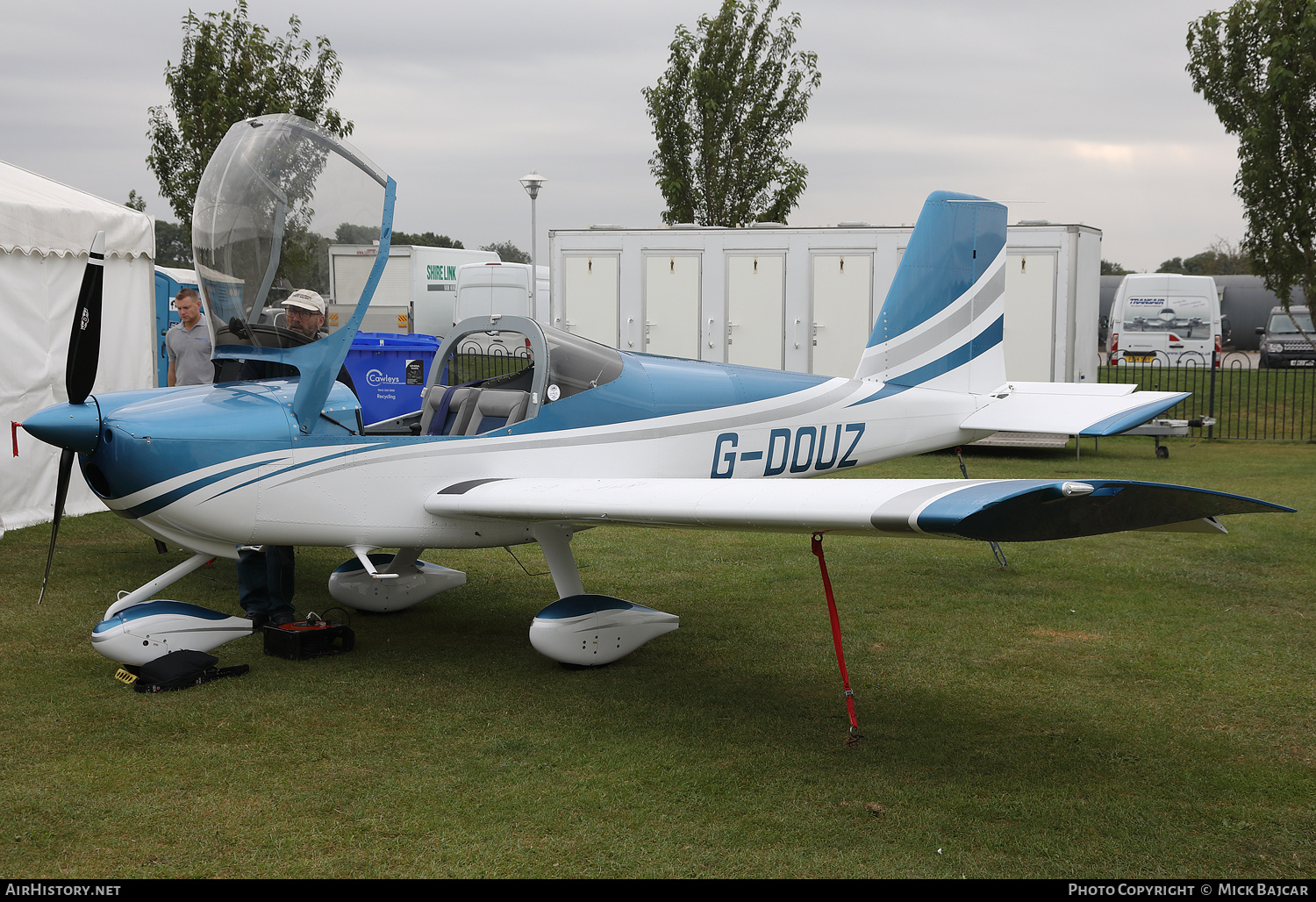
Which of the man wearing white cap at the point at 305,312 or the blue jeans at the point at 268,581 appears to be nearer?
the man wearing white cap at the point at 305,312

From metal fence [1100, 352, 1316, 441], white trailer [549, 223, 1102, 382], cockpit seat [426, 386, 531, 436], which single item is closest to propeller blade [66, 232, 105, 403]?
cockpit seat [426, 386, 531, 436]

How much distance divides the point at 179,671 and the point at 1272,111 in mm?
17559

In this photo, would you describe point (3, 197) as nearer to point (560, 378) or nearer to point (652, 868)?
point (560, 378)

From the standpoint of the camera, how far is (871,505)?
3.72 meters

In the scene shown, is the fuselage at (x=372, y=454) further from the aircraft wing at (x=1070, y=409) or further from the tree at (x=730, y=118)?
the tree at (x=730, y=118)

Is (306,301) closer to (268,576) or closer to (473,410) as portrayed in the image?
(473,410)

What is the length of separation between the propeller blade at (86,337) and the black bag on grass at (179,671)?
1265mm

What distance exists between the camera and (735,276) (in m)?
14.3

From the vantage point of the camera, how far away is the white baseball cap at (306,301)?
4.90m

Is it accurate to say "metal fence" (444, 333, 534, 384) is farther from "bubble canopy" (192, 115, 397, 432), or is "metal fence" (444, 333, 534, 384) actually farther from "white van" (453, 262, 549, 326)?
"white van" (453, 262, 549, 326)

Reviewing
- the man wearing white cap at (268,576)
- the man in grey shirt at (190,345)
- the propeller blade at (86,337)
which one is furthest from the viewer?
the man in grey shirt at (190,345)

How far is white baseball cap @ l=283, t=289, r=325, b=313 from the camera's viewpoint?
490 cm

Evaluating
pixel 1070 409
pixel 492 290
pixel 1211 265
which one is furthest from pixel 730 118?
pixel 1211 265

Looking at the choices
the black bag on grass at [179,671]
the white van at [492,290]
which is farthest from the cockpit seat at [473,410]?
the white van at [492,290]
